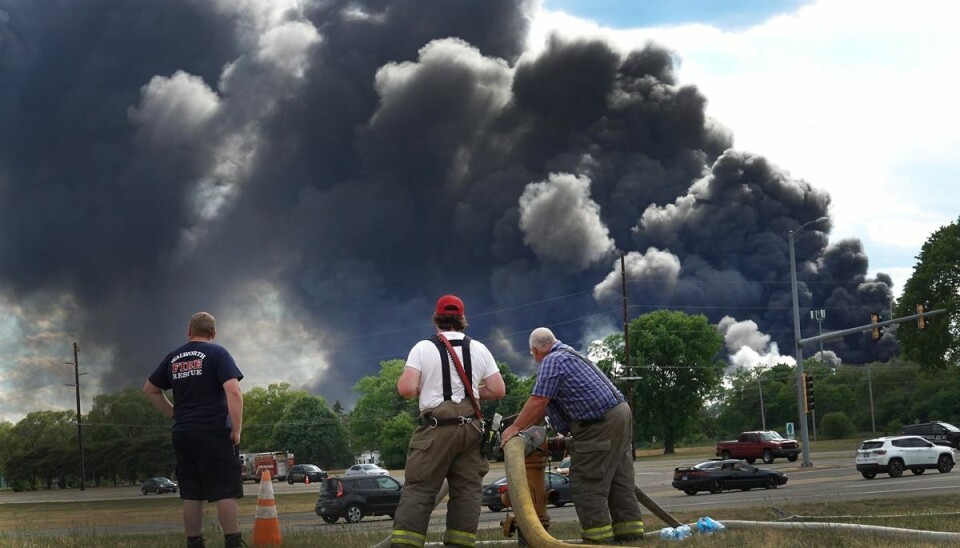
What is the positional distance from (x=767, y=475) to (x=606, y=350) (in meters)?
61.9

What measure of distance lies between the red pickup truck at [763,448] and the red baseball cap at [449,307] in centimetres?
5112

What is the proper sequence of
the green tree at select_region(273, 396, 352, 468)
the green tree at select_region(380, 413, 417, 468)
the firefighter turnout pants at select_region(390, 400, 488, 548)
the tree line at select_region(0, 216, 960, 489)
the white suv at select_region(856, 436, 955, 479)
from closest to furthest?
the firefighter turnout pants at select_region(390, 400, 488, 548) → the white suv at select_region(856, 436, 955, 479) → the tree line at select_region(0, 216, 960, 489) → the green tree at select_region(380, 413, 417, 468) → the green tree at select_region(273, 396, 352, 468)

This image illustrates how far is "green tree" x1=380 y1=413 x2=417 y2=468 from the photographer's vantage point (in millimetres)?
110812

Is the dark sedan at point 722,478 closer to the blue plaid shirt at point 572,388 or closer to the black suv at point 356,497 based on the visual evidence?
the black suv at point 356,497

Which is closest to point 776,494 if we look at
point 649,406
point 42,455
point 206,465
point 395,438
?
point 206,465

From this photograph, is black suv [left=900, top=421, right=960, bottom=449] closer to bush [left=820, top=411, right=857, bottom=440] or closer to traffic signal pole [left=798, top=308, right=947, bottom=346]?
traffic signal pole [left=798, top=308, right=947, bottom=346]

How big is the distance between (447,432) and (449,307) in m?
0.99

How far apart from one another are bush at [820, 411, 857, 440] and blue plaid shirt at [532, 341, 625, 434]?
94.9m

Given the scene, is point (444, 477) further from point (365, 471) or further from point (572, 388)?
point (365, 471)

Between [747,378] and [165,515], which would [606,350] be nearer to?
[747,378]

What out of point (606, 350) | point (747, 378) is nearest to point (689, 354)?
point (606, 350)

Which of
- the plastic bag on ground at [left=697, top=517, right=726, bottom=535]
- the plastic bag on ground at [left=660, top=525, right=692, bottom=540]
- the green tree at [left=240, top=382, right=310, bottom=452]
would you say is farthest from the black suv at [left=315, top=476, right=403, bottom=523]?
the green tree at [left=240, top=382, right=310, bottom=452]

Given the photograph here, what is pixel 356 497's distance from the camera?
30.0 m

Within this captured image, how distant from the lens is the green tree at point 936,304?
62812mm
